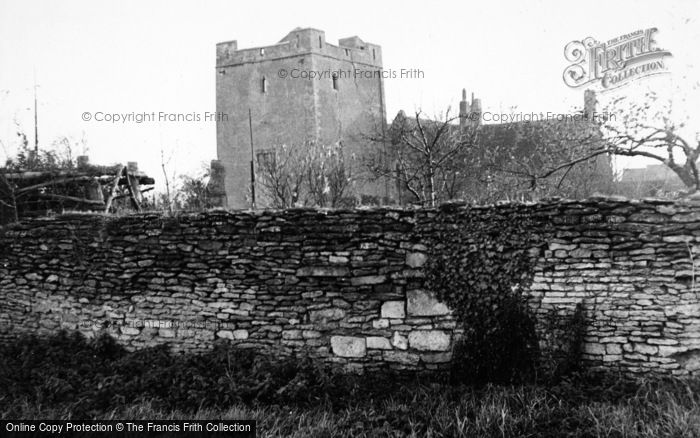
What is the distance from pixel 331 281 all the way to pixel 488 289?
1.99m

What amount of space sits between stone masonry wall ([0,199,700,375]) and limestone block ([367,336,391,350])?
0.04 feet

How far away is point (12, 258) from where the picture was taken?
7676 mm

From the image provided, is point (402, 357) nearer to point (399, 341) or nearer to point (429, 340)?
point (399, 341)

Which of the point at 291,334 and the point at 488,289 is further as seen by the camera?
the point at 291,334

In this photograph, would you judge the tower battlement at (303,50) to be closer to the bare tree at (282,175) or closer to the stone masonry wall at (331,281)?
the bare tree at (282,175)

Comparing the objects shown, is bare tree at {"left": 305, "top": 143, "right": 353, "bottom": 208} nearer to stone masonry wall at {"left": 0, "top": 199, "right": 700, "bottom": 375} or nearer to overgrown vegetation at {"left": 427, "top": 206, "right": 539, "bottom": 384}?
stone masonry wall at {"left": 0, "top": 199, "right": 700, "bottom": 375}

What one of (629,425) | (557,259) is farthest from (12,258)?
(629,425)

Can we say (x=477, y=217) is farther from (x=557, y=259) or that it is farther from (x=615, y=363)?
(x=615, y=363)

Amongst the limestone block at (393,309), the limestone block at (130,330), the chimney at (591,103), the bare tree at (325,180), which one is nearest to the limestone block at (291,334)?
the limestone block at (393,309)

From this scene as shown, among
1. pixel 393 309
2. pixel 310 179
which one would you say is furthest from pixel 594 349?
pixel 310 179

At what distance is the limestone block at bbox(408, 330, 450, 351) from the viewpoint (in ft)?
21.0

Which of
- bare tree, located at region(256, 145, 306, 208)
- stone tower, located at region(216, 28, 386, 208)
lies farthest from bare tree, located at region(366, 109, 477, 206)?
stone tower, located at region(216, 28, 386, 208)

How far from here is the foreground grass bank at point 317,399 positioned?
5.08 metres

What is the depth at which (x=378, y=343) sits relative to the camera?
653cm
